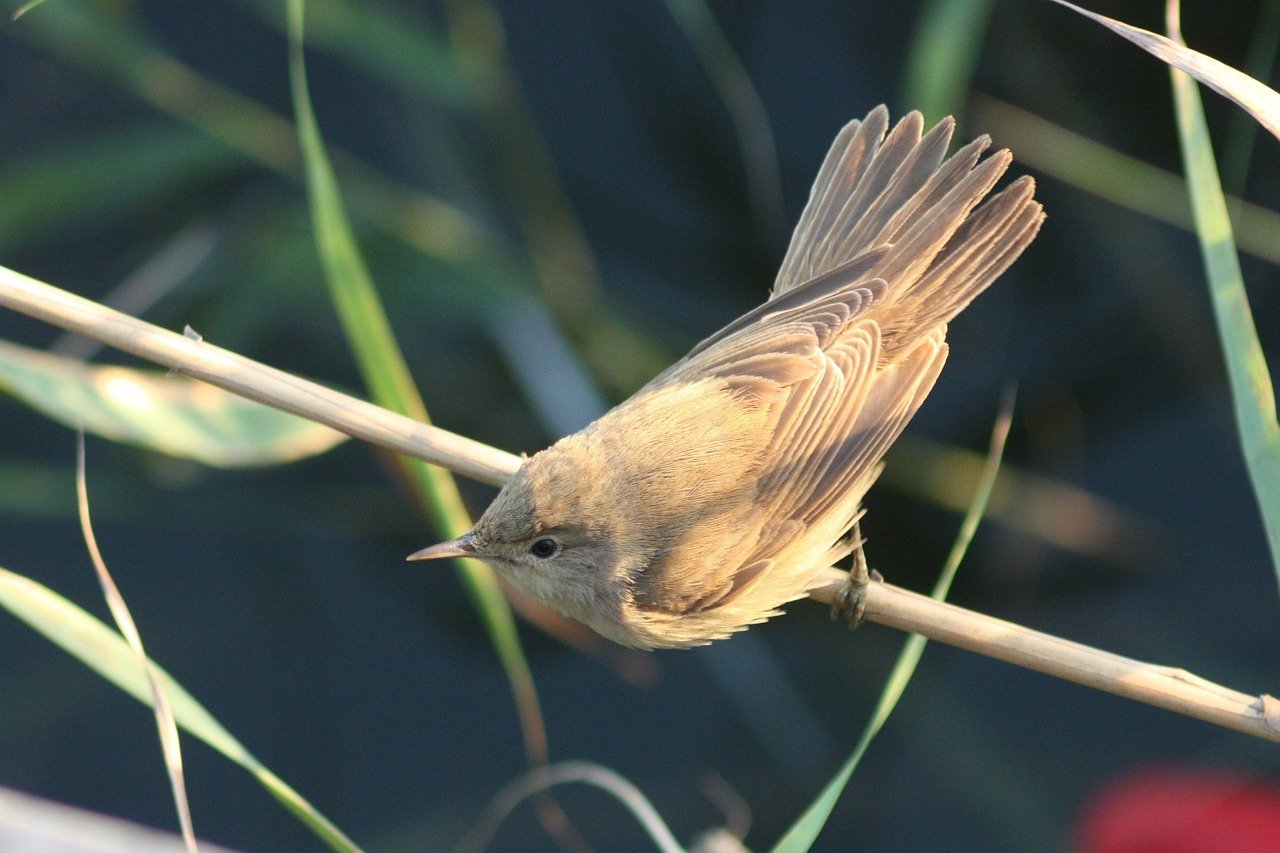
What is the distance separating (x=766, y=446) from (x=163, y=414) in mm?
1103

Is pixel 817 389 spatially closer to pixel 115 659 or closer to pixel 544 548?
pixel 544 548

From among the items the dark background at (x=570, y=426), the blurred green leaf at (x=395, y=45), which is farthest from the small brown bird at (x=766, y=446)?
the blurred green leaf at (x=395, y=45)

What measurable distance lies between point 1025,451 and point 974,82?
3.65 ft

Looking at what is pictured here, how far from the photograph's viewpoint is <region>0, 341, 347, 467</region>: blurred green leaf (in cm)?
228

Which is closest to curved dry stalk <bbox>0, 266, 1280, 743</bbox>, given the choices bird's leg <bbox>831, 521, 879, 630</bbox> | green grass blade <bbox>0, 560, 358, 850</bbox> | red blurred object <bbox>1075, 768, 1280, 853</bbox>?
bird's leg <bbox>831, 521, 879, 630</bbox>

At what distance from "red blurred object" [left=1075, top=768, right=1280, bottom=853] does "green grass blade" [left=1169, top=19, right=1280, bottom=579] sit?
6.39 ft

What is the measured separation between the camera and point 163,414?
2535mm

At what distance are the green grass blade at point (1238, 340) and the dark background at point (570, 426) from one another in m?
2.10

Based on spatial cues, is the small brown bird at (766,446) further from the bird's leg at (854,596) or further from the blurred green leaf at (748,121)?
the blurred green leaf at (748,121)

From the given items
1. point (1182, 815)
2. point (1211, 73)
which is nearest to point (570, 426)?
point (1182, 815)

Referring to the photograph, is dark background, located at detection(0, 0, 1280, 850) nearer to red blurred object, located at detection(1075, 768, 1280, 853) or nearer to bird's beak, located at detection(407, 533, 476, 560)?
red blurred object, located at detection(1075, 768, 1280, 853)

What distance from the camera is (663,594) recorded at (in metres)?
2.41

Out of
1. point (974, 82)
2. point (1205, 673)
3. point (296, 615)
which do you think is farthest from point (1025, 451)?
point (296, 615)

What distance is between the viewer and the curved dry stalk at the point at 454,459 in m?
2.01
